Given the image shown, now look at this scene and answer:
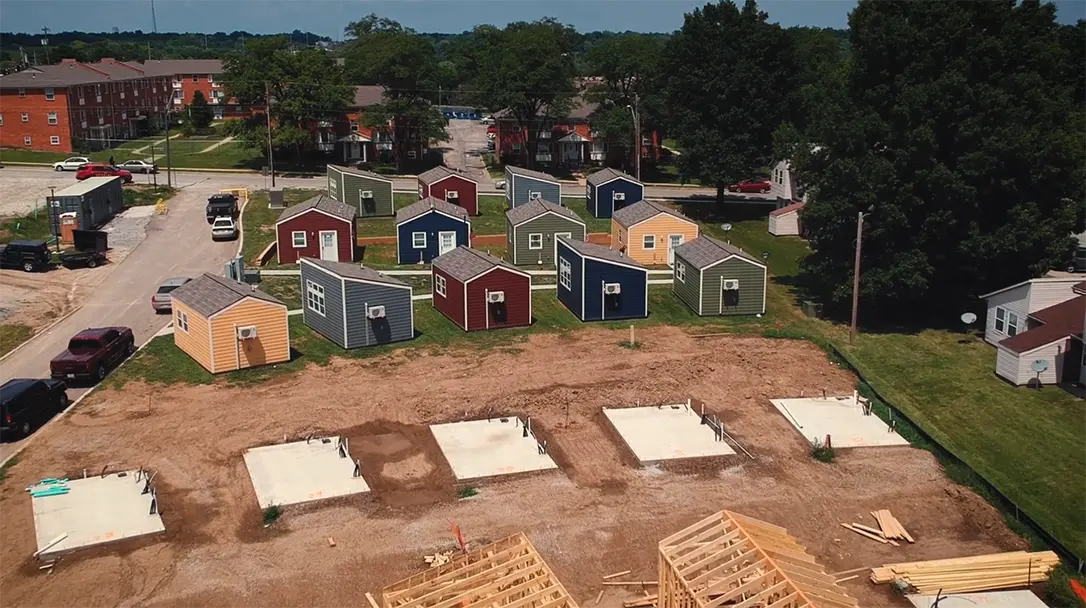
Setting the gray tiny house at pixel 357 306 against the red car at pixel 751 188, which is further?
the red car at pixel 751 188

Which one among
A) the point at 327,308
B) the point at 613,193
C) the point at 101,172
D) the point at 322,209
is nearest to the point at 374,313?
the point at 327,308

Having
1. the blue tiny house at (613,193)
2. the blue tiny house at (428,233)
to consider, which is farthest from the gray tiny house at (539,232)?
the blue tiny house at (613,193)

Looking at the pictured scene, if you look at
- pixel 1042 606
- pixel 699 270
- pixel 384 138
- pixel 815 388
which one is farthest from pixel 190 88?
pixel 1042 606

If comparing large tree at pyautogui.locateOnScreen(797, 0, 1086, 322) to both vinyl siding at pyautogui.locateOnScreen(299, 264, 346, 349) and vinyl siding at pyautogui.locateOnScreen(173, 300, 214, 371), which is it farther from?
vinyl siding at pyautogui.locateOnScreen(173, 300, 214, 371)

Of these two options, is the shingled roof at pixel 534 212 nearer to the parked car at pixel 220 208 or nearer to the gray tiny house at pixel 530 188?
the gray tiny house at pixel 530 188

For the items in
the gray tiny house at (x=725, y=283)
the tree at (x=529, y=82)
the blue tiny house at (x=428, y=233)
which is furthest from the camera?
the tree at (x=529, y=82)

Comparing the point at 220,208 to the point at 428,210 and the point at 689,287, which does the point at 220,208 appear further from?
the point at 689,287

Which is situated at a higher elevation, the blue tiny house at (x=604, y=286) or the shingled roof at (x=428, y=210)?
the shingled roof at (x=428, y=210)

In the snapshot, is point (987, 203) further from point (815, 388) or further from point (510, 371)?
point (510, 371)
